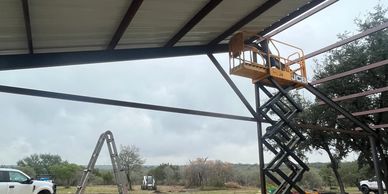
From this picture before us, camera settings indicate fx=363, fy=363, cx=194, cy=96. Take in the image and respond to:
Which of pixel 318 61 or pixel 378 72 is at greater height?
pixel 318 61

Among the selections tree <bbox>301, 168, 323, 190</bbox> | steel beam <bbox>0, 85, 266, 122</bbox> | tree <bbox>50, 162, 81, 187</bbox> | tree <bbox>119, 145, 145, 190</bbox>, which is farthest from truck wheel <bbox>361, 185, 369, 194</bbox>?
tree <bbox>50, 162, 81, 187</bbox>

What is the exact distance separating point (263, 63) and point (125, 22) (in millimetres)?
4045

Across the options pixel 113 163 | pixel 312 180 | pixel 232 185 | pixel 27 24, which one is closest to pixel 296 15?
pixel 27 24

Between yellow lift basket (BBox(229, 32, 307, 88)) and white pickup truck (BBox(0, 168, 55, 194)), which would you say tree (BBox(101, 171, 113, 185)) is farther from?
yellow lift basket (BBox(229, 32, 307, 88))

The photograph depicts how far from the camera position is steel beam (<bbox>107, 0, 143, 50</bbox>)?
4.84m

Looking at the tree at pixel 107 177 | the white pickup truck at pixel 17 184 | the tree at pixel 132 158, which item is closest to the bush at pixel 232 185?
the tree at pixel 132 158

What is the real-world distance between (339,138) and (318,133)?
1393 millimetres

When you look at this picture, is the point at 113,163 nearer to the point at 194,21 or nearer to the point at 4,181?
the point at 194,21

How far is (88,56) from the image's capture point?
6.43 meters

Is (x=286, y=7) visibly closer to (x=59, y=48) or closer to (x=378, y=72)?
(x=59, y=48)

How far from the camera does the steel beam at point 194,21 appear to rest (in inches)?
215

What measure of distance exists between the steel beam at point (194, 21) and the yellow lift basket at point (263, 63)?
133 cm

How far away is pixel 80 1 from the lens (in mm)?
4590

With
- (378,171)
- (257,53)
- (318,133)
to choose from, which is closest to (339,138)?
(318,133)
